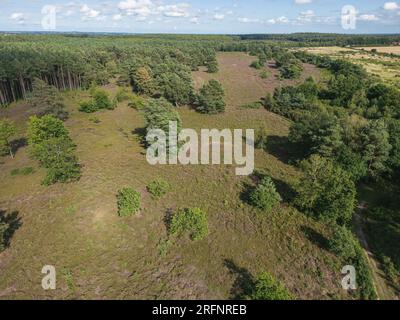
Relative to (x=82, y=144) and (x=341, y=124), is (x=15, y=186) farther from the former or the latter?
(x=341, y=124)

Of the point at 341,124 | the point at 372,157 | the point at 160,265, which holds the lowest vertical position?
the point at 160,265

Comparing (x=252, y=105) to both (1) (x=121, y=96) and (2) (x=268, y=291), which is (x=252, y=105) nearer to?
(1) (x=121, y=96)

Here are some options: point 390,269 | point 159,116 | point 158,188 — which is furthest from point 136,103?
point 390,269

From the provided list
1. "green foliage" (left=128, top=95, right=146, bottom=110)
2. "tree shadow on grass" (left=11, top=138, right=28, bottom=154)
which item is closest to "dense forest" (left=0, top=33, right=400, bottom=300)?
"green foliage" (left=128, top=95, right=146, bottom=110)

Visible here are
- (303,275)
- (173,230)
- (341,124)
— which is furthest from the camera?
(341,124)
